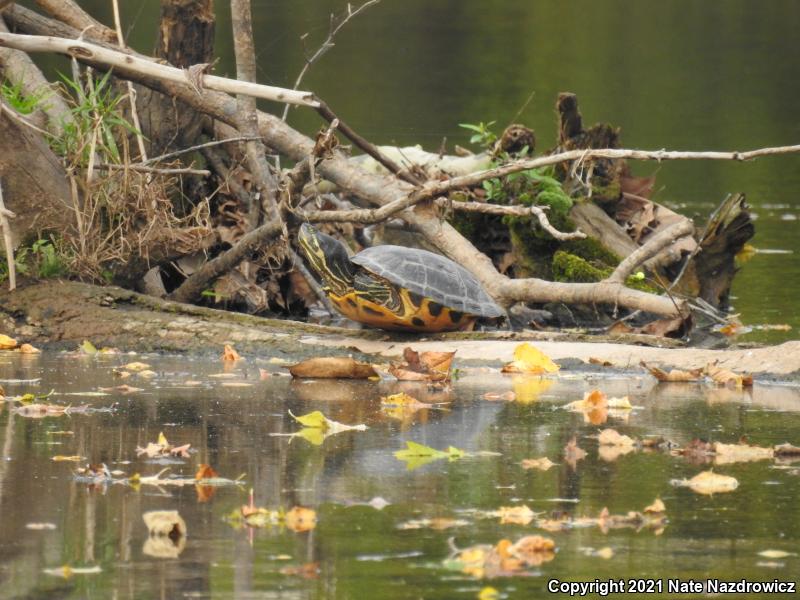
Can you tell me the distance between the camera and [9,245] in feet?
28.1

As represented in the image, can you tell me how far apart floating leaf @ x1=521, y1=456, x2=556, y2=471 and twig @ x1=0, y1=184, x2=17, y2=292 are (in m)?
3.73

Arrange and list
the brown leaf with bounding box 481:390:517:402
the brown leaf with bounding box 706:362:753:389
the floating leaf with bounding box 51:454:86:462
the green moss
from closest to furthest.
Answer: the floating leaf with bounding box 51:454:86:462 → the brown leaf with bounding box 481:390:517:402 → the brown leaf with bounding box 706:362:753:389 → the green moss

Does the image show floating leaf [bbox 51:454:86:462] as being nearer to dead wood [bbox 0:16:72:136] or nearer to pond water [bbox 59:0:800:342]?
dead wood [bbox 0:16:72:136]

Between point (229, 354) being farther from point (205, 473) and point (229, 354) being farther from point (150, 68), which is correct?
point (205, 473)

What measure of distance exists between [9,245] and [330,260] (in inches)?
69.9

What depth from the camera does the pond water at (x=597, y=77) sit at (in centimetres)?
1753

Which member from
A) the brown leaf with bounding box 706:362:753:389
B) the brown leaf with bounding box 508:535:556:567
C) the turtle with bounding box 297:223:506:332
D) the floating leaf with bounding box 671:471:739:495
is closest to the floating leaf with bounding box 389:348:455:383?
the turtle with bounding box 297:223:506:332

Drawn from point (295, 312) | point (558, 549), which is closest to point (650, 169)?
point (295, 312)

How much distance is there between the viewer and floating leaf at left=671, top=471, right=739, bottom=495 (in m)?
5.20

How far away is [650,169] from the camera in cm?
1897

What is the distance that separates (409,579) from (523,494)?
3.58 ft

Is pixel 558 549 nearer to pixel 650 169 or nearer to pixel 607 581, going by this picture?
pixel 607 581

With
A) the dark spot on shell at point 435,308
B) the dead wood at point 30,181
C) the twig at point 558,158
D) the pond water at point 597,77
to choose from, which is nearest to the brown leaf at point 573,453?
the twig at point 558,158

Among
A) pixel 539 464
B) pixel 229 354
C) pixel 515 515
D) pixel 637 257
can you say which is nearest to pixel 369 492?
pixel 515 515
